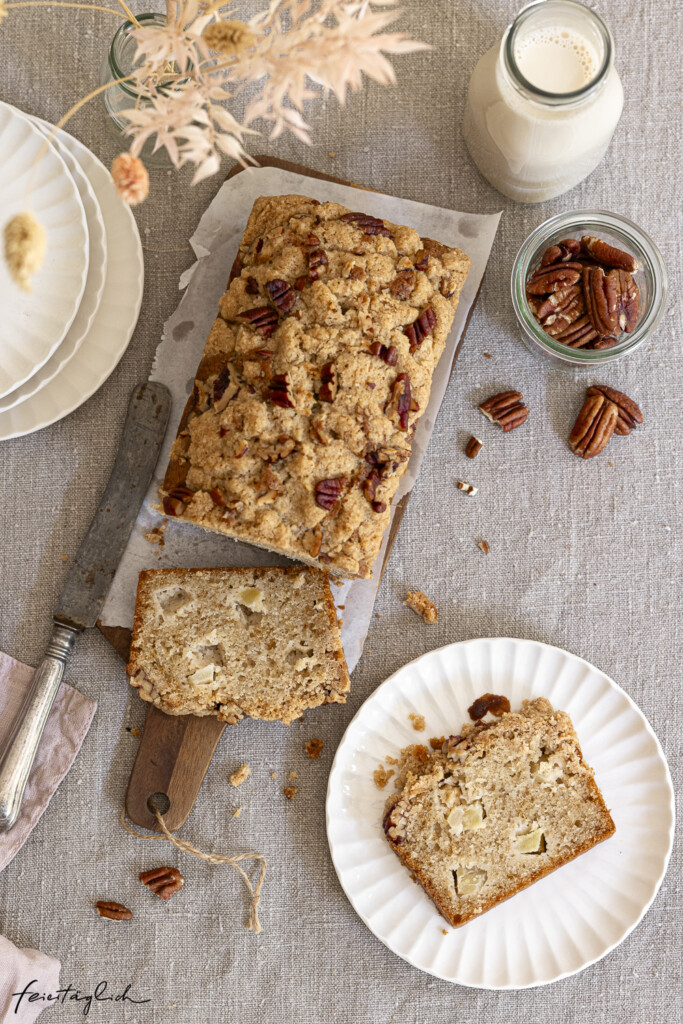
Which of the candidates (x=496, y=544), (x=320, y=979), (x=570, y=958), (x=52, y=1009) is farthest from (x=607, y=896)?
(x=52, y=1009)

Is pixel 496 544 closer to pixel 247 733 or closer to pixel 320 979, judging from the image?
pixel 247 733

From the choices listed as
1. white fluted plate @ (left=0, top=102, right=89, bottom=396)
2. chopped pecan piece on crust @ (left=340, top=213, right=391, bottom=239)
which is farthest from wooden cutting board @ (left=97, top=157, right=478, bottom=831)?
chopped pecan piece on crust @ (left=340, top=213, right=391, bottom=239)

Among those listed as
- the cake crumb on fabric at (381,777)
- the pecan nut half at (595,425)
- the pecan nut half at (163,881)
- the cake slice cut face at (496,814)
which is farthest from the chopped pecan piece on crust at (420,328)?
the pecan nut half at (163,881)

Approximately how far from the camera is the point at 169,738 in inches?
93.7

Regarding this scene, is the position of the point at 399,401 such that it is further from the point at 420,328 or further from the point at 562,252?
the point at 562,252

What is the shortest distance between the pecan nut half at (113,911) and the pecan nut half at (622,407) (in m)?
2.11

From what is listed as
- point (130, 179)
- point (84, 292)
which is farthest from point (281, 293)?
point (130, 179)

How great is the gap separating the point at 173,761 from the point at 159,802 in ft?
0.45

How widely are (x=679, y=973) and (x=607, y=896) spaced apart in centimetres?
41

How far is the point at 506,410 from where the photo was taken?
2422 mm

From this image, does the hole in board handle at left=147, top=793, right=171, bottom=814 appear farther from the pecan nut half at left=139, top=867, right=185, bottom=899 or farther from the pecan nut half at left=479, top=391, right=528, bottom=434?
the pecan nut half at left=479, top=391, right=528, bottom=434

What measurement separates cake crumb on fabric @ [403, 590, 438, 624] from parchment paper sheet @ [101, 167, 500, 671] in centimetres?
12

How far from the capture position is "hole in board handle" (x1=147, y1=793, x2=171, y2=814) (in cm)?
238

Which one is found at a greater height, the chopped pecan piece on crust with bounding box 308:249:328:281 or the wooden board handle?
the chopped pecan piece on crust with bounding box 308:249:328:281
